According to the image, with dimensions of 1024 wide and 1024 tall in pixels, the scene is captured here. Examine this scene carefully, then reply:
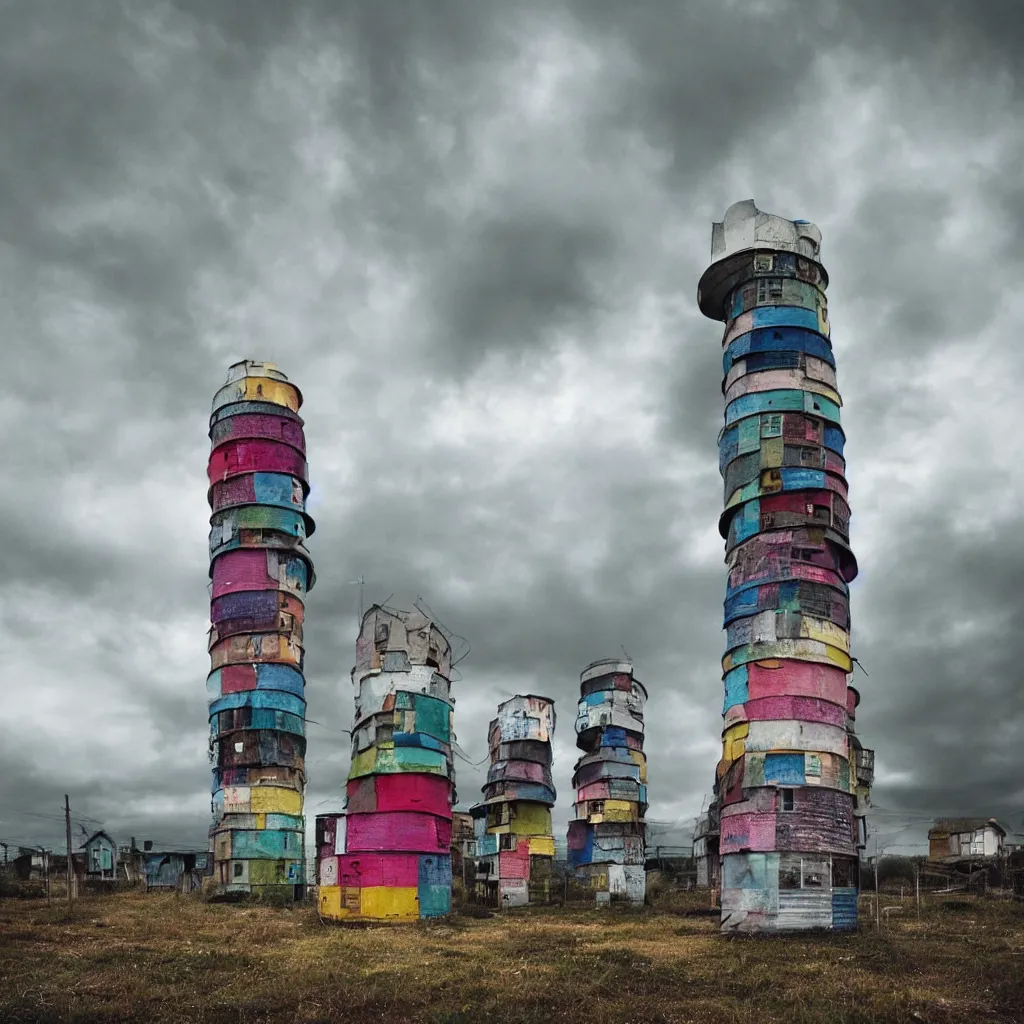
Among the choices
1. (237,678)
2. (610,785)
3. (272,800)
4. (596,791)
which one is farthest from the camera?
(596,791)

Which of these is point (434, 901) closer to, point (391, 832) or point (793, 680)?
point (391, 832)

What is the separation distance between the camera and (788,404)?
132ft

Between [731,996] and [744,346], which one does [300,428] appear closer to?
[744,346]

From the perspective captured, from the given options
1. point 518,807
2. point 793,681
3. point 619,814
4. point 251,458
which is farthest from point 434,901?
point 251,458

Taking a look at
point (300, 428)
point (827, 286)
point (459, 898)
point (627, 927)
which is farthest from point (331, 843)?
point (827, 286)

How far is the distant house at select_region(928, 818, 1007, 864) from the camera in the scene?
7981cm

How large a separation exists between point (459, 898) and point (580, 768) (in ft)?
36.5

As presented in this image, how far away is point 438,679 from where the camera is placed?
45.9 meters

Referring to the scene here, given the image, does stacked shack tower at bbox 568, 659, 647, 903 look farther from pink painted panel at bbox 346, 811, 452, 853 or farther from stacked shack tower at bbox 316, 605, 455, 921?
pink painted panel at bbox 346, 811, 452, 853

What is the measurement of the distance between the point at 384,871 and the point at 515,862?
20.3m

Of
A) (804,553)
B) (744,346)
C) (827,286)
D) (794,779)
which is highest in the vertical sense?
(827,286)

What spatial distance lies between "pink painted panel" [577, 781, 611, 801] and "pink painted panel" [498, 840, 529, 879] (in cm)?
545

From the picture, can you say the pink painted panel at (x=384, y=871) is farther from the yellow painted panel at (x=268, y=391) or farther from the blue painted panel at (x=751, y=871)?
the yellow painted panel at (x=268, y=391)

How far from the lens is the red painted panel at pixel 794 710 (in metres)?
36.6
